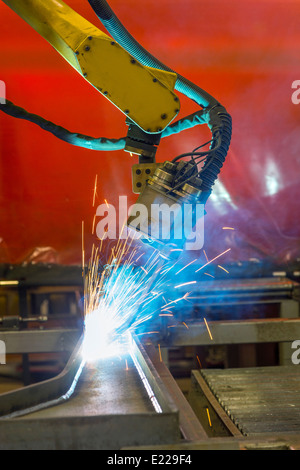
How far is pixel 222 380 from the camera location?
8.04 feet

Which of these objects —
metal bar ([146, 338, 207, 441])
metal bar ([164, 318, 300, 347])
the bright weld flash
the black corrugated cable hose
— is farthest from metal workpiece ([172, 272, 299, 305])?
the black corrugated cable hose

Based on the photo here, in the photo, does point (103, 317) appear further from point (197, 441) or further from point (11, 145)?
point (11, 145)

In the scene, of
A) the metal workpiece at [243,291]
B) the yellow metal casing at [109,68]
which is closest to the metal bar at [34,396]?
the yellow metal casing at [109,68]

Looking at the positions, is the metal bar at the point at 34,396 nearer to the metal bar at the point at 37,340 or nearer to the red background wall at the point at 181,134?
the metal bar at the point at 37,340

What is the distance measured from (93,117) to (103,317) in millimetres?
1564

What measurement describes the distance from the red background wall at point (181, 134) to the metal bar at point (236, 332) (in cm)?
111

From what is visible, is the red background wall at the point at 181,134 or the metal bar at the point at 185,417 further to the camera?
the red background wall at the point at 181,134

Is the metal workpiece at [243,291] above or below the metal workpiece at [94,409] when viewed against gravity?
above

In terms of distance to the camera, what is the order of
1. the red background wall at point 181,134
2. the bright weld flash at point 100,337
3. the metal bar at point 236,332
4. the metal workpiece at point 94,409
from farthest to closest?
1. the red background wall at point 181,134
2. the metal bar at point 236,332
3. the bright weld flash at point 100,337
4. the metal workpiece at point 94,409

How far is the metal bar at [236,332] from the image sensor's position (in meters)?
2.65

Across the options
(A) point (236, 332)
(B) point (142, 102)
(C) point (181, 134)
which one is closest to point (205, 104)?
(B) point (142, 102)

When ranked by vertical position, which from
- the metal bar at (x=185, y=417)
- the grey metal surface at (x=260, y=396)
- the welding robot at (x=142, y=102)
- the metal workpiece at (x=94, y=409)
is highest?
the welding robot at (x=142, y=102)

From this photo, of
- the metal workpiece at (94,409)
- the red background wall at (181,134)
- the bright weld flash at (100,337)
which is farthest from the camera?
the red background wall at (181,134)

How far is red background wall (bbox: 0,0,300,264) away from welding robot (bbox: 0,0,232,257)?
5.62ft
